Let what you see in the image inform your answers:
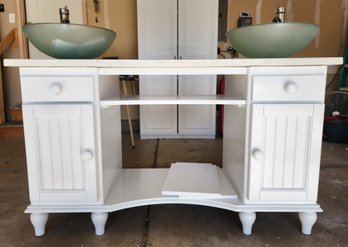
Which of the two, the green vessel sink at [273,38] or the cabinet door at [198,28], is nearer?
the green vessel sink at [273,38]

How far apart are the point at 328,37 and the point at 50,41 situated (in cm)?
348

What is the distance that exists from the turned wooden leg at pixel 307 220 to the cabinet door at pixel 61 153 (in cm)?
Answer: 93

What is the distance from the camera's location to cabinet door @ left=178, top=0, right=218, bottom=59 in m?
2.89

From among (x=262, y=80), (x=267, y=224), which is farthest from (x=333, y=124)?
(x=262, y=80)

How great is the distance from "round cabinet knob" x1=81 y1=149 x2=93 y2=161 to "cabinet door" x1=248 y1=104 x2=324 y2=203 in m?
0.69

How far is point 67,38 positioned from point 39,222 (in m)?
0.82

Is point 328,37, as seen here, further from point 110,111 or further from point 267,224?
point 110,111

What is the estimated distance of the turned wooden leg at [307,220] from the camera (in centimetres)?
123

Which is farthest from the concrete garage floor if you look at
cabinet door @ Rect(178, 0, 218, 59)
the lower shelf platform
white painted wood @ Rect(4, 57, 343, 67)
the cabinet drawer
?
cabinet door @ Rect(178, 0, 218, 59)

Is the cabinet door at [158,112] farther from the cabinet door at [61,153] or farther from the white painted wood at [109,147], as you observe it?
the cabinet door at [61,153]

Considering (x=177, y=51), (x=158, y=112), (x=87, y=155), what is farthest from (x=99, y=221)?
(x=177, y=51)

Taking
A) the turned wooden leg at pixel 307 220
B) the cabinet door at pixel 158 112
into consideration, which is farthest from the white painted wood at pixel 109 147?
the cabinet door at pixel 158 112

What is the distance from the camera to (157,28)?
293cm

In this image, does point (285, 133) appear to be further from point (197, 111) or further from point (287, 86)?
point (197, 111)
